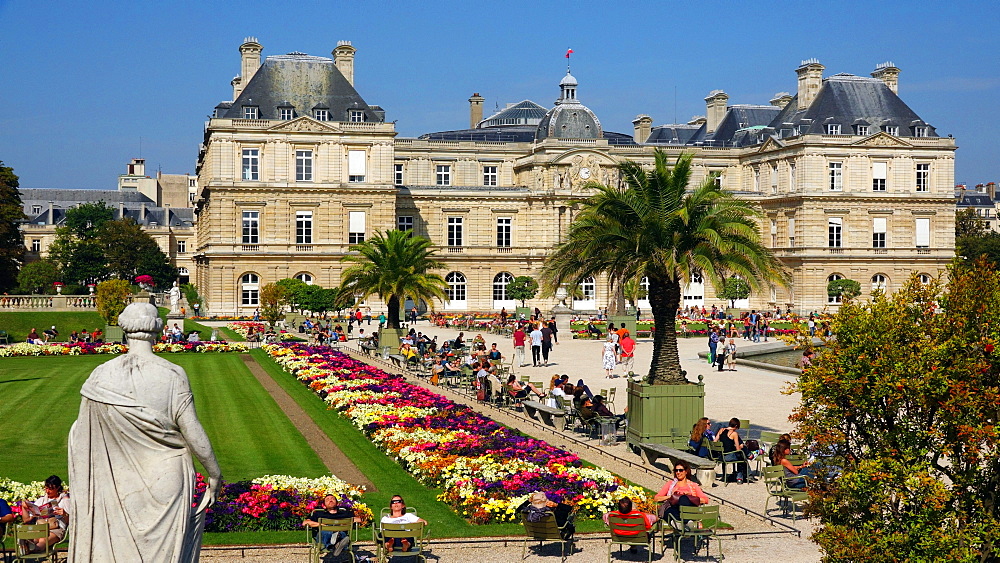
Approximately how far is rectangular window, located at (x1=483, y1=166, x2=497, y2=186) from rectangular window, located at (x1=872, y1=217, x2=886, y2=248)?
2836cm

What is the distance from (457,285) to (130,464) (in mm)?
69731

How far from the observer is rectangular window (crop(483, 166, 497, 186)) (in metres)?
83.8

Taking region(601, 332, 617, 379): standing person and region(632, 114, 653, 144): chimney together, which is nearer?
region(601, 332, 617, 379): standing person

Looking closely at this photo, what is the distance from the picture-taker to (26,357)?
1631 inches

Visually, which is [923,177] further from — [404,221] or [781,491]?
[781,491]

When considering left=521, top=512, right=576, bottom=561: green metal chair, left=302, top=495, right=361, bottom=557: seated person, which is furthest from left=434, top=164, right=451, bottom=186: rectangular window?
left=521, top=512, right=576, bottom=561: green metal chair

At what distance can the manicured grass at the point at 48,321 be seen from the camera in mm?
52375

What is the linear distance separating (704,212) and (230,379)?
17.4m

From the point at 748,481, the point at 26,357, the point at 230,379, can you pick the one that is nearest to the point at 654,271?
the point at 748,481

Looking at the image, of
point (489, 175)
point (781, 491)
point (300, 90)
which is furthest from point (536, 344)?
point (489, 175)

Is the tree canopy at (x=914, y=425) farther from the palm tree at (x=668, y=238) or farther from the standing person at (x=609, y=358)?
the standing person at (x=609, y=358)

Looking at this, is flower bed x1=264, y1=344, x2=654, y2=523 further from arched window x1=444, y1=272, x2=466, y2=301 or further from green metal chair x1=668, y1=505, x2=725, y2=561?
arched window x1=444, y1=272, x2=466, y2=301

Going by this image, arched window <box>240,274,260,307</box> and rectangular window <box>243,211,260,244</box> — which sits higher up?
rectangular window <box>243,211,260,244</box>

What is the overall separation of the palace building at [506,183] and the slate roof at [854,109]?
0.35ft
